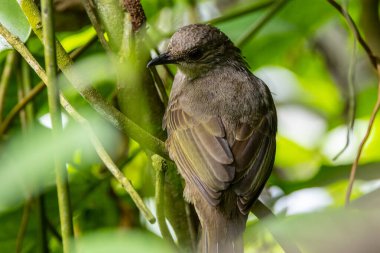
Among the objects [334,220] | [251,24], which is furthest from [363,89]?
[334,220]

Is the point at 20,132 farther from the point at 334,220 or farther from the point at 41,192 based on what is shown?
the point at 334,220

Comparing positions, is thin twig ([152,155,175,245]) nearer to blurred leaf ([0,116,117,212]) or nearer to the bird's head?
blurred leaf ([0,116,117,212])

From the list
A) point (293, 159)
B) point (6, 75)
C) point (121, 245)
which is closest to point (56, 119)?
point (121, 245)

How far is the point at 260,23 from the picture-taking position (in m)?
3.74

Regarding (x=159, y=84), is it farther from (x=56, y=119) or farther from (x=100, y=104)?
(x=56, y=119)

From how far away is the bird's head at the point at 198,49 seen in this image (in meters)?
3.81

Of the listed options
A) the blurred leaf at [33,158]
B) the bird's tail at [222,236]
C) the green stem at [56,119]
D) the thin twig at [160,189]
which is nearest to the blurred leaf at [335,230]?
the green stem at [56,119]

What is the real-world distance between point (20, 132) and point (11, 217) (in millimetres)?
414

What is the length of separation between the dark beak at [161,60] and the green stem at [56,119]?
0.99 m

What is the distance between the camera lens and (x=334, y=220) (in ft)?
5.29

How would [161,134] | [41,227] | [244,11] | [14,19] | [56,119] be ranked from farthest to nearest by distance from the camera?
[244,11] → [161,134] → [41,227] → [14,19] → [56,119]

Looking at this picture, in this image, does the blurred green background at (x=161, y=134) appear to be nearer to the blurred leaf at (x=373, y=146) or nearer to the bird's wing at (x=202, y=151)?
the blurred leaf at (x=373, y=146)

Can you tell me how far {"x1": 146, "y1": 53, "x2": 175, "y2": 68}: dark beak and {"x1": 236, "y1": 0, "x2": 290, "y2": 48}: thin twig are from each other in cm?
41

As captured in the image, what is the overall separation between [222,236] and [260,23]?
47.3 inches
